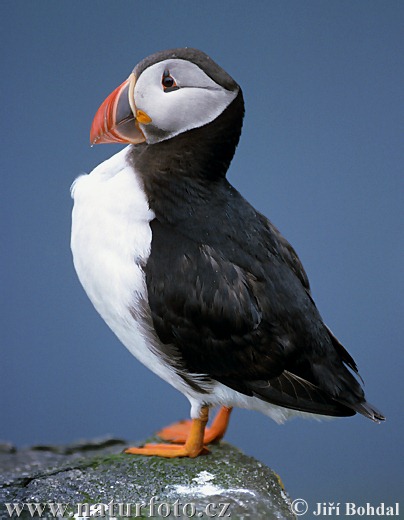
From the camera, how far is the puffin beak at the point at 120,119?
259cm

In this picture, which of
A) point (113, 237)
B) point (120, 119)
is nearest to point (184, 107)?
point (120, 119)

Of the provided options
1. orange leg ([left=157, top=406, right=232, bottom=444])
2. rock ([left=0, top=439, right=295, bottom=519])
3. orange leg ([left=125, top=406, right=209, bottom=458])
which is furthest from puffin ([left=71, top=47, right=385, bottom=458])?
orange leg ([left=157, top=406, right=232, bottom=444])

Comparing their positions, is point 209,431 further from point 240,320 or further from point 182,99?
point 182,99

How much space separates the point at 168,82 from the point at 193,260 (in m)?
0.54

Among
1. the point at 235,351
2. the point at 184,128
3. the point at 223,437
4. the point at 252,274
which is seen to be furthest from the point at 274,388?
the point at 184,128

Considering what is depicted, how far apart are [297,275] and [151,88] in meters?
0.85

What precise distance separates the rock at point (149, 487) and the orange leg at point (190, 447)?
0.02 metres

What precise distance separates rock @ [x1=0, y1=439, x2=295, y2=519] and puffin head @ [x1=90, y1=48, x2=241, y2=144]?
1.12m

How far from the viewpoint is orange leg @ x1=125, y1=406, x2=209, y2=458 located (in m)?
2.88

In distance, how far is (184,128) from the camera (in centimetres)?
260

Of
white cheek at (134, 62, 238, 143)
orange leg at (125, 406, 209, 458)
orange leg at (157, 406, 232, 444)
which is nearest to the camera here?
white cheek at (134, 62, 238, 143)

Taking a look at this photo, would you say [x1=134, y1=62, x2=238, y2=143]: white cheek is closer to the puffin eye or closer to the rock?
the puffin eye

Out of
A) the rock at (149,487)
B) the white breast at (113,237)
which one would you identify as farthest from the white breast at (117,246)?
the rock at (149,487)

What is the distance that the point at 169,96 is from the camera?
254 cm
